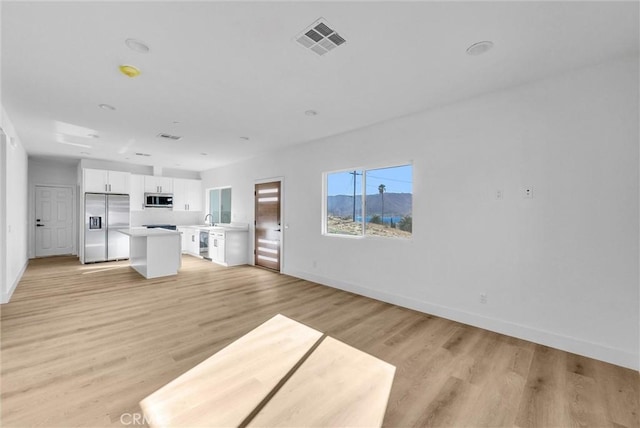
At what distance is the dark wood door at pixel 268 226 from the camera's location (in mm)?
6117

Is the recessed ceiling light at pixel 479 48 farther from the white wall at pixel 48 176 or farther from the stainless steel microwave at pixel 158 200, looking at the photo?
the white wall at pixel 48 176

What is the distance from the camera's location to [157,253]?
5445 millimetres

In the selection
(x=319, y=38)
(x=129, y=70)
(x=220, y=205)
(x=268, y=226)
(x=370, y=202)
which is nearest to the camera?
Answer: (x=319, y=38)

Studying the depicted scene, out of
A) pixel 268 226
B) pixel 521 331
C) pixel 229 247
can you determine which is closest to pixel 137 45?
pixel 268 226

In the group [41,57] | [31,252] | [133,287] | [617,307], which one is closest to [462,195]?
[617,307]

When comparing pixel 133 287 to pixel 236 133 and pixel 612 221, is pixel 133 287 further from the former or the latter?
pixel 612 221

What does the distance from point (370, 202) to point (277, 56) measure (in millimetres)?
2673

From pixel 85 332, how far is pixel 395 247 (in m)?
3.90

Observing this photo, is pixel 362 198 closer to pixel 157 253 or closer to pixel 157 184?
pixel 157 253

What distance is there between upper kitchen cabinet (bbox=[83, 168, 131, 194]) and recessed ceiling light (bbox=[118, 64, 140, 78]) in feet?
18.8

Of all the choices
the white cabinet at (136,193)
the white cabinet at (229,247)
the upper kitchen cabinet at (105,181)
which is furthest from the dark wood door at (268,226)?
the upper kitchen cabinet at (105,181)

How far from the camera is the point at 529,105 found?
290 centimetres

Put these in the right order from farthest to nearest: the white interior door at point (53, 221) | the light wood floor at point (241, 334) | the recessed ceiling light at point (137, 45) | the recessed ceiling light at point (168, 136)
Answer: the white interior door at point (53, 221) → the recessed ceiling light at point (168, 136) → the recessed ceiling light at point (137, 45) → the light wood floor at point (241, 334)

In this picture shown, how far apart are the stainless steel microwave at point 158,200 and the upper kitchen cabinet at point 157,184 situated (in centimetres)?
13
